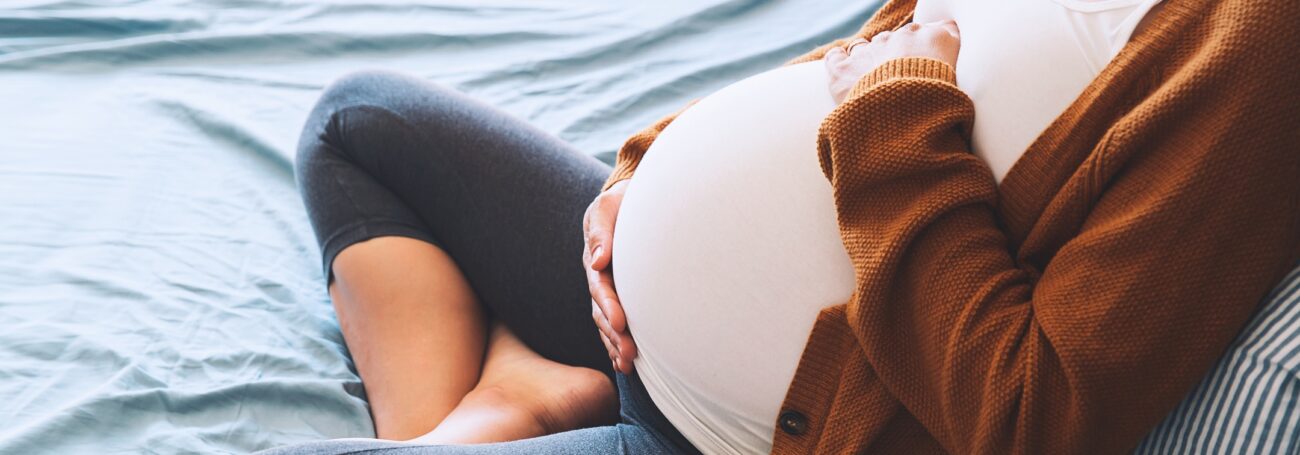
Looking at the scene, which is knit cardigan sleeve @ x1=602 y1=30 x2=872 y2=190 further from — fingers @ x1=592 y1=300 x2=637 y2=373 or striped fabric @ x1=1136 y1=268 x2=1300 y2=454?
striped fabric @ x1=1136 y1=268 x2=1300 y2=454

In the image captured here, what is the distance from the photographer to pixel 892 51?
0.84m

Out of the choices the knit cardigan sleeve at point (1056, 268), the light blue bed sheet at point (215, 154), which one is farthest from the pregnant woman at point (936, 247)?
the light blue bed sheet at point (215, 154)

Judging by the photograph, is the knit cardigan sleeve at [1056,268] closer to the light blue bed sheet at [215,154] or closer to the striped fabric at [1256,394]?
the striped fabric at [1256,394]

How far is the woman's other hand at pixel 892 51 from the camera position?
2.66 feet

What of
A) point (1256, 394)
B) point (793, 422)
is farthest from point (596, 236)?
point (1256, 394)

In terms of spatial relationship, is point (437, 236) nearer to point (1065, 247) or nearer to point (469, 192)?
point (469, 192)

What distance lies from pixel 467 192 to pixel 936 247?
1.75 feet

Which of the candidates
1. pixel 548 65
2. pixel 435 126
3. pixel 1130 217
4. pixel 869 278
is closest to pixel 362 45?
pixel 548 65

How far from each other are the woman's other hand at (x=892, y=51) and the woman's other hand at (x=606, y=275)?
0.23 meters

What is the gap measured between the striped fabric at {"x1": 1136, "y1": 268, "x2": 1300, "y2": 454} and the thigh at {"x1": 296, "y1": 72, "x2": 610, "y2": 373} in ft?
1.77

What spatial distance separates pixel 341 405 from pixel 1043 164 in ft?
2.14

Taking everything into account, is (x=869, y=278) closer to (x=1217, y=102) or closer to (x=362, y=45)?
(x=1217, y=102)

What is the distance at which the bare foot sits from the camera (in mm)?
929

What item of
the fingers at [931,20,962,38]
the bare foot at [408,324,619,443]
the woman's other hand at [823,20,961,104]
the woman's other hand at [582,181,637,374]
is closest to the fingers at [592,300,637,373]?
the woman's other hand at [582,181,637,374]
